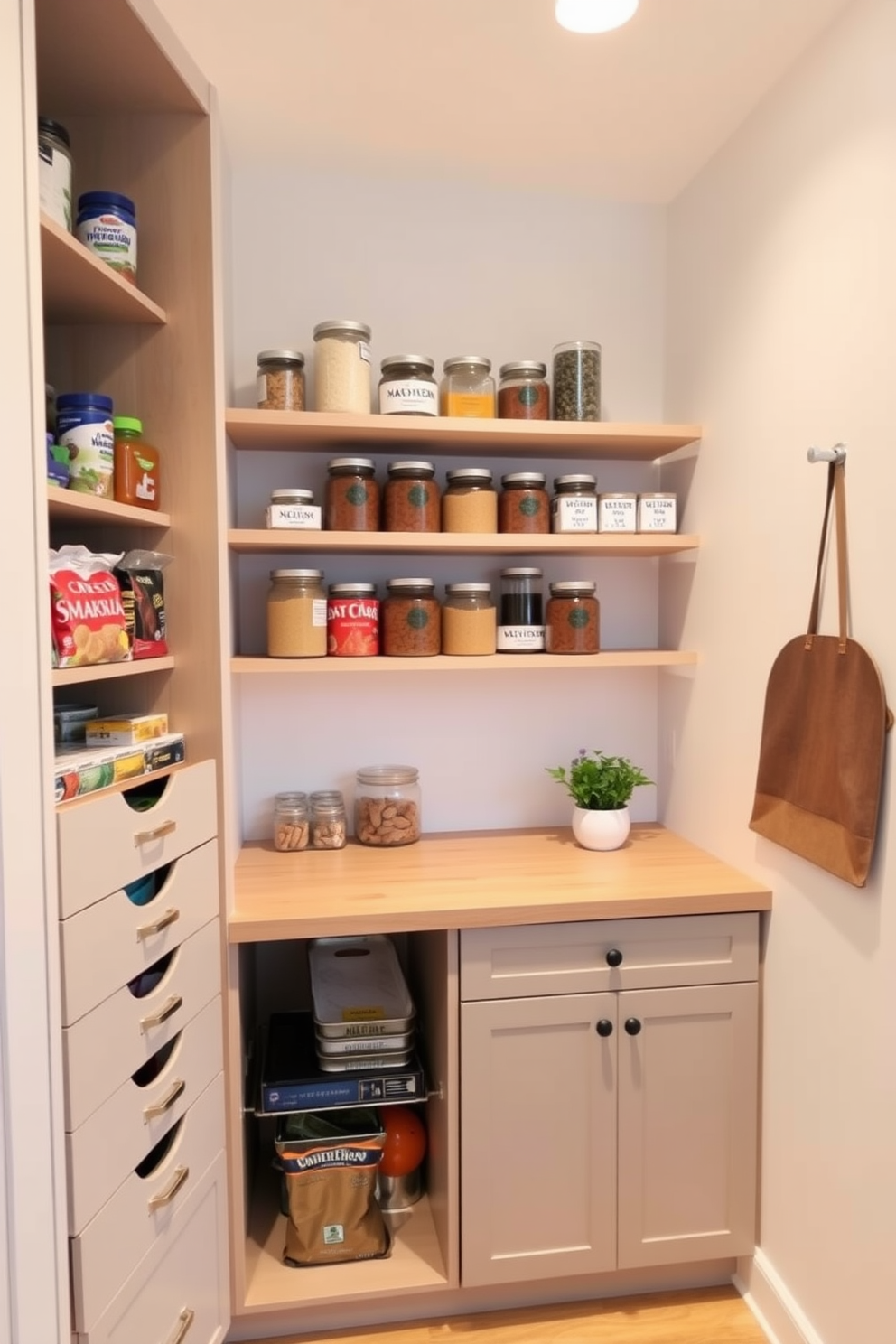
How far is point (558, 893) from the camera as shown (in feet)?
5.60

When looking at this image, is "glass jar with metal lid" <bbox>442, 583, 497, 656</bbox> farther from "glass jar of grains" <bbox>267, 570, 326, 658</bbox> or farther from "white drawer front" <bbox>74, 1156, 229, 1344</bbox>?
"white drawer front" <bbox>74, 1156, 229, 1344</bbox>

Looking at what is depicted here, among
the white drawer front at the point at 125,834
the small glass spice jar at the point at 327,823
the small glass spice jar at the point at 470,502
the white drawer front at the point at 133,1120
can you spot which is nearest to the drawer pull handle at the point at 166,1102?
the white drawer front at the point at 133,1120

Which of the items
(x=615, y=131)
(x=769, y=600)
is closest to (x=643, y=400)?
(x=615, y=131)

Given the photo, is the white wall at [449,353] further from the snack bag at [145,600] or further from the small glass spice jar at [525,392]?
the snack bag at [145,600]

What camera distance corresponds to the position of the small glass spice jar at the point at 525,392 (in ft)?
6.30

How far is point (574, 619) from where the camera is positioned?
77.2 inches

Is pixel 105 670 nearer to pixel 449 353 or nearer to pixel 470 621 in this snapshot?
pixel 470 621

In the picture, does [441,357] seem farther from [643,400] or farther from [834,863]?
[834,863]

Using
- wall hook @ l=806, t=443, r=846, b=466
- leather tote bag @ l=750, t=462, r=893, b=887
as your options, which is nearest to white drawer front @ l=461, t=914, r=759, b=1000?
leather tote bag @ l=750, t=462, r=893, b=887

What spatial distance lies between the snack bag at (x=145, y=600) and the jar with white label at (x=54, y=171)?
54 centimetres

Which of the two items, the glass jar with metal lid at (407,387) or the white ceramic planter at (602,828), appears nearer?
the glass jar with metal lid at (407,387)

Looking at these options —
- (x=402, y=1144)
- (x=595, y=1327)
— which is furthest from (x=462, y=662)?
(x=595, y=1327)

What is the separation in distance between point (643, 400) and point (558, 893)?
1.28 metres

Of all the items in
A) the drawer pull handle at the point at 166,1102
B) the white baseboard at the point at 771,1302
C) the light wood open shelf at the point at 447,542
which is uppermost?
the light wood open shelf at the point at 447,542
